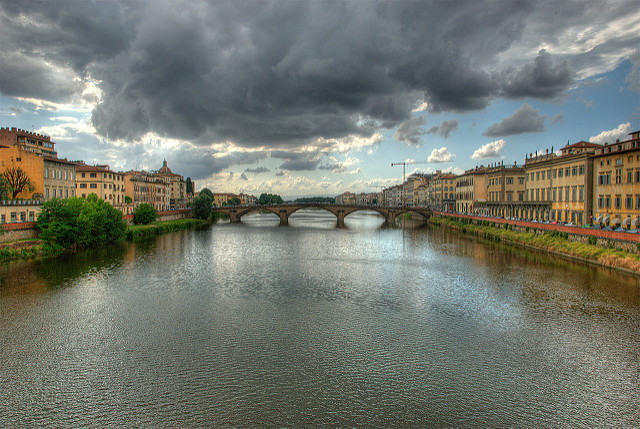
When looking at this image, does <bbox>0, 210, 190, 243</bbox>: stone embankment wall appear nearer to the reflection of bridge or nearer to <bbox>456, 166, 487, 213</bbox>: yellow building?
the reflection of bridge

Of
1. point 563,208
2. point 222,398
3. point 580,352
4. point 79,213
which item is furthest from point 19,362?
point 563,208

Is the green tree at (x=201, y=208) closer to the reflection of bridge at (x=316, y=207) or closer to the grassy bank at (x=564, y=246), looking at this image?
the reflection of bridge at (x=316, y=207)

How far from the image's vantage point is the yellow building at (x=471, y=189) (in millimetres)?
79750

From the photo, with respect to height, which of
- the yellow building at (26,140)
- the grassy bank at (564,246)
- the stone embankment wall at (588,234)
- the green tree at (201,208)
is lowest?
the grassy bank at (564,246)

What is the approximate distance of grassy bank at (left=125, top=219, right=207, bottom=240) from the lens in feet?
180

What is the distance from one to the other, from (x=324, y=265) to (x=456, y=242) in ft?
79.9

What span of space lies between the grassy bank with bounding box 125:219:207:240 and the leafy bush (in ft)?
25.8

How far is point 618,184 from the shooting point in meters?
39.9

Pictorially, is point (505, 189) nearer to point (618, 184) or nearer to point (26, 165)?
point (618, 184)

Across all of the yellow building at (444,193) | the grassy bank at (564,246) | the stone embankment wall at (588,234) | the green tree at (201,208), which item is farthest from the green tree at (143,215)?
the yellow building at (444,193)

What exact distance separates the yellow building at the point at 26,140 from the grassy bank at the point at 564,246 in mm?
62470

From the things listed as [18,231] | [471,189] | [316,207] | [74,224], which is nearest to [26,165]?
[18,231]

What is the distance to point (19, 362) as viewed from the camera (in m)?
14.7

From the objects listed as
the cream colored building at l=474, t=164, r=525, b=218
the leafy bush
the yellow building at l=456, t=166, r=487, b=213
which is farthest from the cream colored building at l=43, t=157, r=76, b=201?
the yellow building at l=456, t=166, r=487, b=213
